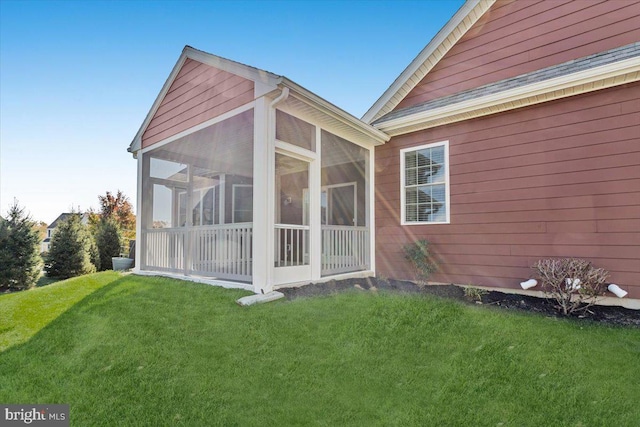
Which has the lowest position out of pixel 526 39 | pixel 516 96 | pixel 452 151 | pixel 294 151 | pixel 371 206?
pixel 371 206

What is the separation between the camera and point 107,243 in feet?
46.5

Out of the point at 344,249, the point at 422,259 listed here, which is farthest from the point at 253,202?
the point at 422,259

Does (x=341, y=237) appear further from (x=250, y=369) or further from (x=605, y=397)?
(x=605, y=397)

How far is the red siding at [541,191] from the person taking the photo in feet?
15.1

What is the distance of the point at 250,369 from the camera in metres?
3.05

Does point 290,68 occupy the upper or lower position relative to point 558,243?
upper

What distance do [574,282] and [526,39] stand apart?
4207 millimetres

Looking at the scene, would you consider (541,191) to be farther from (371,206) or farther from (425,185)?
(371,206)

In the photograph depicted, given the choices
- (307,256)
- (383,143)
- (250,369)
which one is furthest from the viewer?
(383,143)

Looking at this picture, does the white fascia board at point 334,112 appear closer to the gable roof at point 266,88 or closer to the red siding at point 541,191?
the gable roof at point 266,88

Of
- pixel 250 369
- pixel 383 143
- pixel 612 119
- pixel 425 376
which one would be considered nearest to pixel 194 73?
pixel 383 143

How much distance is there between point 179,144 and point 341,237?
4123mm

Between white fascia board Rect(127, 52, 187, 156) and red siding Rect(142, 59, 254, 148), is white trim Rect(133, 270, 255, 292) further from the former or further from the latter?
white fascia board Rect(127, 52, 187, 156)

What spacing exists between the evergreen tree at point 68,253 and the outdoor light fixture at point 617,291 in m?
15.4
